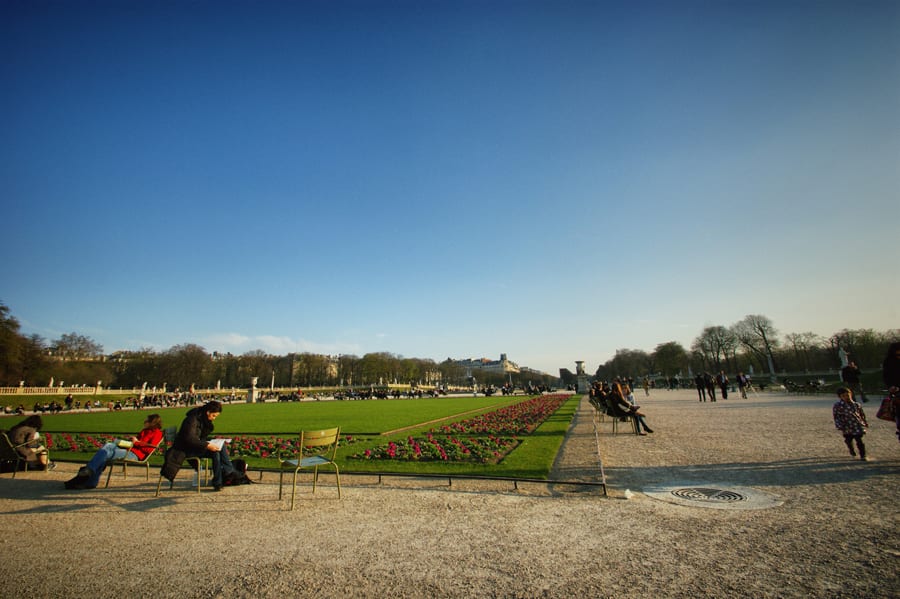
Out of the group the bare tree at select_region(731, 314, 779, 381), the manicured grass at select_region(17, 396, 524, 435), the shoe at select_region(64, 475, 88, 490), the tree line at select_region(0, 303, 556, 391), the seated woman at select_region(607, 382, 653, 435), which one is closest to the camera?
the shoe at select_region(64, 475, 88, 490)

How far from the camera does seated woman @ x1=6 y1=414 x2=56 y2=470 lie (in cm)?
918

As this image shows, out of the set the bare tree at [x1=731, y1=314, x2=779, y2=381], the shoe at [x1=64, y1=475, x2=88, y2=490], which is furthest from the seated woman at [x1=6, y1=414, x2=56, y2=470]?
the bare tree at [x1=731, y1=314, x2=779, y2=381]

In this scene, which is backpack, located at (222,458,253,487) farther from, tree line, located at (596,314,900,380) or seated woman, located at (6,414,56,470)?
tree line, located at (596,314,900,380)

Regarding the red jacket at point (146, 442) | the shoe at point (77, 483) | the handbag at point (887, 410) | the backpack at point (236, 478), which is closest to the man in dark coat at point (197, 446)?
the backpack at point (236, 478)

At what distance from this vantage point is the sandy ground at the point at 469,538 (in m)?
3.65

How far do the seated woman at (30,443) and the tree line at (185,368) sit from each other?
59.6m

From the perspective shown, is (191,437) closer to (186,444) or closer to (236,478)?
(186,444)

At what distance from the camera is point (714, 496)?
6.18 m

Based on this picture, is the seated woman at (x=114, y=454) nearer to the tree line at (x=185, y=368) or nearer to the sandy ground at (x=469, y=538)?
the sandy ground at (x=469, y=538)

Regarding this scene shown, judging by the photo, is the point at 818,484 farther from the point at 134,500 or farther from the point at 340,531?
the point at 134,500

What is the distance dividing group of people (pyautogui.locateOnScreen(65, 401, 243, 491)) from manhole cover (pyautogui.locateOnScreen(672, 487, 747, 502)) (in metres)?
7.53

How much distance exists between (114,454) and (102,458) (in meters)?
0.24

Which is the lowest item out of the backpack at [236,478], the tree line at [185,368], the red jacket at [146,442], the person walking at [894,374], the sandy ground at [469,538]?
the sandy ground at [469,538]

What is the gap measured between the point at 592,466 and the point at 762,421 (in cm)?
1083
